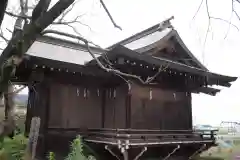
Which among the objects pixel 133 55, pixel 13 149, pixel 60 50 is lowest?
pixel 13 149

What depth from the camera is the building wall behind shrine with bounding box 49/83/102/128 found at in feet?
34.1

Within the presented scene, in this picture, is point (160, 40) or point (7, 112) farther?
point (160, 40)

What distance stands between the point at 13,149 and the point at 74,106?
286 centimetres

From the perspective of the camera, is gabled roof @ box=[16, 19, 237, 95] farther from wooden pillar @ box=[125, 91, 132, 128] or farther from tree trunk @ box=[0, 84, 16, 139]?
tree trunk @ box=[0, 84, 16, 139]

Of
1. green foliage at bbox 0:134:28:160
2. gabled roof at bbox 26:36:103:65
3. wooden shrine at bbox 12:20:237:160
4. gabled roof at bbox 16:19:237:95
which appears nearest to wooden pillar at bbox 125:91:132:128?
wooden shrine at bbox 12:20:237:160

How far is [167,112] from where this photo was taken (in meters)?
12.2

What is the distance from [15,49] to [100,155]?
283 inches

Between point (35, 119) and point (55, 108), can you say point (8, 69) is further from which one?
point (55, 108)

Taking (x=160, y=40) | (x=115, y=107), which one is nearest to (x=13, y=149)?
(x=115, y=107)

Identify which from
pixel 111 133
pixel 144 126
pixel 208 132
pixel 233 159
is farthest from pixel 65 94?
pixel 233 159

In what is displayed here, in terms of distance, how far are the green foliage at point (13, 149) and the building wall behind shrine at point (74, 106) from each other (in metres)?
1.19

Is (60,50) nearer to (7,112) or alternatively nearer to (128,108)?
(128,108)

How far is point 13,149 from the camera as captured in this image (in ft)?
29.0

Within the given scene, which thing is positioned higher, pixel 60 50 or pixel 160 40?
pixel 160 40
